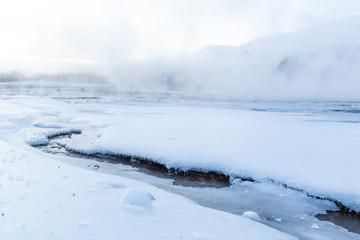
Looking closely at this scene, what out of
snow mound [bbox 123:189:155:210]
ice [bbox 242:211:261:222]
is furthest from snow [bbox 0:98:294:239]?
Result: ice [bbox 242:211:261:222]

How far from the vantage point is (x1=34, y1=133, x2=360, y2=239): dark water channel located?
6199 millimetres

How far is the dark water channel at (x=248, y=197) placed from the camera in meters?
6.20

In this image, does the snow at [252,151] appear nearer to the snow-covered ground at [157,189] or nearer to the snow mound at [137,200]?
the snow-covered ground at [157,189]

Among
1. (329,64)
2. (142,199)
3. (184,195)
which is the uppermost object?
(329,64)

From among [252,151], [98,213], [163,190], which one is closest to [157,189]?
[163,190]

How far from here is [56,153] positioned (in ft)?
39.0

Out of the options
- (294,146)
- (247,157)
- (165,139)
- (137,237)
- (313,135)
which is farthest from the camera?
(313,135)

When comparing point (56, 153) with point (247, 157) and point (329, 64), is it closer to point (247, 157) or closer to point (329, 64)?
point (247, 157)

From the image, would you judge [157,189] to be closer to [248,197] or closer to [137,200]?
[137,200]

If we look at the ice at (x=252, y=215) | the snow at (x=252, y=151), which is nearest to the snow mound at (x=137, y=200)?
the ice at (x=252, y=215)

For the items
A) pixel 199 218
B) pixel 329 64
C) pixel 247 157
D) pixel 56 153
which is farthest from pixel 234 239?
pixel 329 64

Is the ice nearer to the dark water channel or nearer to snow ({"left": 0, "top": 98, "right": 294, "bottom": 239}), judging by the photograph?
the dark water channel

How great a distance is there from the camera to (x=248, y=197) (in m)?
7.69

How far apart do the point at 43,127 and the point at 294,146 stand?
1532 cm
